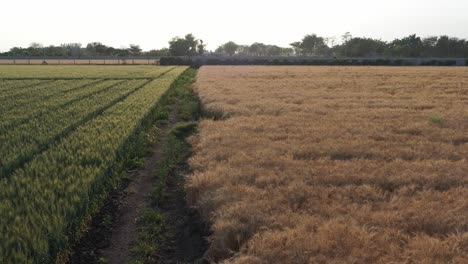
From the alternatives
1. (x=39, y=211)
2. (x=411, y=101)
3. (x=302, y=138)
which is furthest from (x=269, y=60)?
(x=39, y=211)

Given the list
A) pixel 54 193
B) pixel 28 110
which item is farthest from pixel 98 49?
pixel 54 193

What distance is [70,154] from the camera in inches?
380

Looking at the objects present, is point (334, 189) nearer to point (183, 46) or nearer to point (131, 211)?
point (131, 211)

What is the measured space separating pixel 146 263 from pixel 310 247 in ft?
7.30

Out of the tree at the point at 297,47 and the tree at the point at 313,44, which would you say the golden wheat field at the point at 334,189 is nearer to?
the tree at the point at 313,44

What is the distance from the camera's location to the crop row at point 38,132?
9598 mm

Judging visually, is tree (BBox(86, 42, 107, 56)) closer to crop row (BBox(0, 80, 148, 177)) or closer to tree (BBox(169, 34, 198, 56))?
tree (BBox(169, 34, 198, 56))

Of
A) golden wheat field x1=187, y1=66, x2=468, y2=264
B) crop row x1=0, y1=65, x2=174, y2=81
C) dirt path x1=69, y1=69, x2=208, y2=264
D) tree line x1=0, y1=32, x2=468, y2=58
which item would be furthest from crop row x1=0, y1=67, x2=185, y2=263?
tree line x1=0, y1=32, x2=468, y2=58


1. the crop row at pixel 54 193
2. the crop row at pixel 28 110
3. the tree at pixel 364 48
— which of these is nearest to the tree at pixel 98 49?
the tree at pixel 364 48

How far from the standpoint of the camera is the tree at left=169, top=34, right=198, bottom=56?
141m

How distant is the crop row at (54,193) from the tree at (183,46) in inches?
5206

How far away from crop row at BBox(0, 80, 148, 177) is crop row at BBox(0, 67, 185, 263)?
42cm

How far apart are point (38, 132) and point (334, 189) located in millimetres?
8725

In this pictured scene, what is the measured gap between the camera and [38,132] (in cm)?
1242
